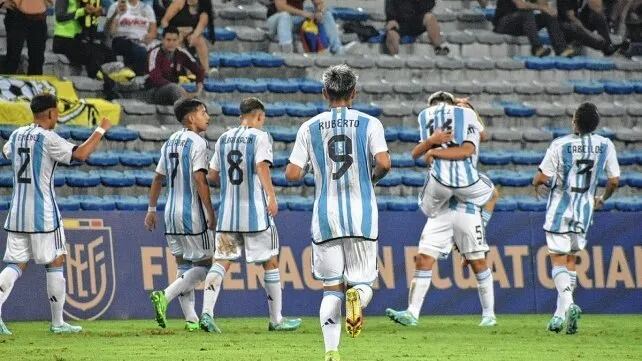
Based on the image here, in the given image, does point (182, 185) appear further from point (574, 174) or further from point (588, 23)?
point (588, 23)

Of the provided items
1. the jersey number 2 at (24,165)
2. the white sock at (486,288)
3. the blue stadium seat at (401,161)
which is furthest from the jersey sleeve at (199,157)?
the blue stadium seat at (401,161)

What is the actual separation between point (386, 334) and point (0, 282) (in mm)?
3354

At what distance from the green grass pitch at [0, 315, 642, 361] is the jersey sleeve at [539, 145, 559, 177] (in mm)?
1448

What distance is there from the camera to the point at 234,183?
13.5m

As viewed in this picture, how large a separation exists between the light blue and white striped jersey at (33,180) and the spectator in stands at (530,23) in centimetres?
1088

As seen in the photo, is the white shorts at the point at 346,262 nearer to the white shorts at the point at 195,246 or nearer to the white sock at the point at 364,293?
the white sock at the point at 364,293

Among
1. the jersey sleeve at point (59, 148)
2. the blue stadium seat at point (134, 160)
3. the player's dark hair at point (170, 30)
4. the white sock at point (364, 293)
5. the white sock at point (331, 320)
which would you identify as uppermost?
the player's dark hair at point (170, 30)

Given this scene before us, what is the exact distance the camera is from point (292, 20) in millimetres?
21391

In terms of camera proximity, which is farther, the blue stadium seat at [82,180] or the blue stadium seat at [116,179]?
the blue stadium seat at [116,179]

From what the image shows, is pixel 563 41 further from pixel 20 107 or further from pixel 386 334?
pixel 386 334

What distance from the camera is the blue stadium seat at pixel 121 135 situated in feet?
60.6

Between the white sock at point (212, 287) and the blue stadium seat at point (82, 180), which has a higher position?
the blue stadium seat at point (82, 180)

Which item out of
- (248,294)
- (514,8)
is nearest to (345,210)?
(248,294)

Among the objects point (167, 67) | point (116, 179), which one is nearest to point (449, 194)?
point (116, 179)
